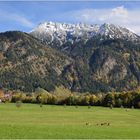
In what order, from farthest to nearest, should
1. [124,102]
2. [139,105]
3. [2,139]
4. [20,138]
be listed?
[124,102] → [139,105] → [20,138] → [2,139]

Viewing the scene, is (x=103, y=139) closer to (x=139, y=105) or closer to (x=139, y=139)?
(x=139, y=139)

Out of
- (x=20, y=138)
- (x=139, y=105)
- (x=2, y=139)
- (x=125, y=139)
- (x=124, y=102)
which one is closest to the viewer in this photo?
(x=2, y=139)

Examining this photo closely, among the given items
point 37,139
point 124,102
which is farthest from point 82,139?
point 124,102

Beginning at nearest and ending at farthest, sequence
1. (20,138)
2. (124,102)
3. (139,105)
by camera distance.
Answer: (20,138), (139,105), (124,102)

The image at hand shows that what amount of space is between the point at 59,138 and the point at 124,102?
152449 mm

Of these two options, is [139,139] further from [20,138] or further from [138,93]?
[138,93]

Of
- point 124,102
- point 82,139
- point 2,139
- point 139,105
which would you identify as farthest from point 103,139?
point 124,102

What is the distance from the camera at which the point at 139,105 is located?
573 feet

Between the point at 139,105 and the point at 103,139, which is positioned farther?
the point at 139,105

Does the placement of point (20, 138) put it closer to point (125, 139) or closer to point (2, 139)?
point (2, 139)

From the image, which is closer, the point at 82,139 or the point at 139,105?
the point at 82,139

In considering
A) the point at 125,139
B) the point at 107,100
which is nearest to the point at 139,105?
the point at 107,100

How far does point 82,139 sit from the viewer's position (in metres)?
39.2

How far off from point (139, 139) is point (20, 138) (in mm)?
11499
